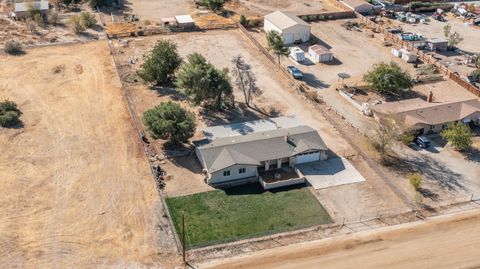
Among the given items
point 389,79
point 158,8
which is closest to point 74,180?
point 389,79

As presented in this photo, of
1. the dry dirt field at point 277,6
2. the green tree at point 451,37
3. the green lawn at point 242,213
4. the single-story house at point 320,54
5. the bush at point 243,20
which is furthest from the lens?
the dry dirt field at point 277,6

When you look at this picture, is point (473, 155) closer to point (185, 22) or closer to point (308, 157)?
point (308, 157)

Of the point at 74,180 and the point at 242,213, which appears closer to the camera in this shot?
the point at 242,213

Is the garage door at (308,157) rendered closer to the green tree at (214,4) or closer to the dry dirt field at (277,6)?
the dry dirt field at (277,6)

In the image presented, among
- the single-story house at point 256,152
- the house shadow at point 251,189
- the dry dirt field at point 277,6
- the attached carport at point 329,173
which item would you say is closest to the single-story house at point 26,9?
the dry dirt field at point 277,6

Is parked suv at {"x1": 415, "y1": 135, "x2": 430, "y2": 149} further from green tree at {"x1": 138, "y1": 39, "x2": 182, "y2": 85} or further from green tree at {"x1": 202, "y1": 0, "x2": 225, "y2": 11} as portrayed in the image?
green tree at {"x1": 202, "y1": 0, "x2": 225, "y2": 11}

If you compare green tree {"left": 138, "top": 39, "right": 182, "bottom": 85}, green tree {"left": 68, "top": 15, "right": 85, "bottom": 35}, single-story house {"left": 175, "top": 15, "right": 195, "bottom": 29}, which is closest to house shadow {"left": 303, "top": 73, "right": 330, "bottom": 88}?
green tree {"left": 138, "top": 39, "right": 182, "bottom": 85}
